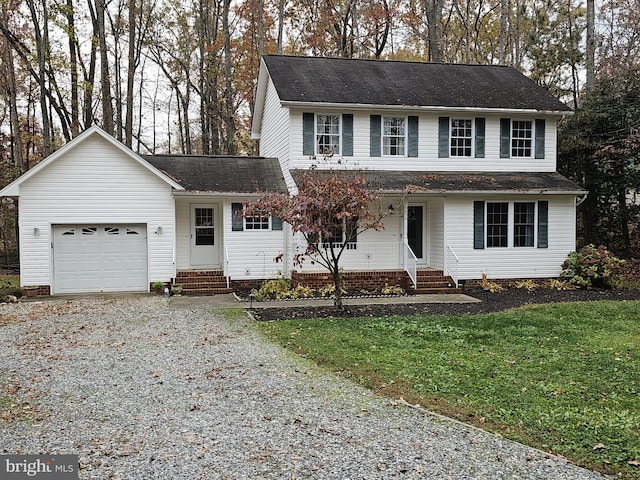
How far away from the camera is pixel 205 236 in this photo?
17.2 meters

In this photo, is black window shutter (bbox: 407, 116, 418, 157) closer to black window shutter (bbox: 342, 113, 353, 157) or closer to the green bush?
black window shutter (bbox: 342, 113, 353, 157)

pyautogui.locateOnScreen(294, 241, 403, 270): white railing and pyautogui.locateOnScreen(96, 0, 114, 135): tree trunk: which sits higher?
pyautogui.locateOnScreen(96, 0, 114, 135): tree trunk

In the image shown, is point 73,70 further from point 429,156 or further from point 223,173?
point 429,156

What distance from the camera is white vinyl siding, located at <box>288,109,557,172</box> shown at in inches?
654

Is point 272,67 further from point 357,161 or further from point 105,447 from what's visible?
point 105,447

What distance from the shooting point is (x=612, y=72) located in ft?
64.0

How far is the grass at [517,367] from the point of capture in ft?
17.2

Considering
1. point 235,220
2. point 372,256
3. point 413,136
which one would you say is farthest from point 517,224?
point 235,220

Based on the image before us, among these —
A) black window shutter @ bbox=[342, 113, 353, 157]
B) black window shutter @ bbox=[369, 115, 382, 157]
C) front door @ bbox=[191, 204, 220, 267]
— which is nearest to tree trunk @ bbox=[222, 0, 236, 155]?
front door @ bbox=[191, 204, 220, 267]

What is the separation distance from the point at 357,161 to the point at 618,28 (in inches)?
528

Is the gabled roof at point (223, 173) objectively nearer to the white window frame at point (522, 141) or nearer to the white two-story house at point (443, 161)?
the white two-story house at point (443, 161)

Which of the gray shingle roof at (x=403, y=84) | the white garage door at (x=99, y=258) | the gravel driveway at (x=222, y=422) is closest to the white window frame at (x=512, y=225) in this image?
the gray shingle roof at (x=403, y=84)

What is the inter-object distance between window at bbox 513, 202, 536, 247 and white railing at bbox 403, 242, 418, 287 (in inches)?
138

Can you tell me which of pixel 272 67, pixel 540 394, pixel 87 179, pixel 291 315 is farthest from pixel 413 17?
pixel 540 394
